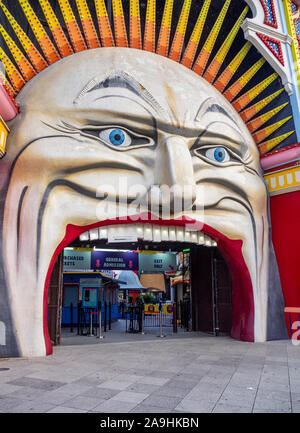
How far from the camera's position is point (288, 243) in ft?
30.1

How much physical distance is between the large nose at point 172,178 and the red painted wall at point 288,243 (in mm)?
3262

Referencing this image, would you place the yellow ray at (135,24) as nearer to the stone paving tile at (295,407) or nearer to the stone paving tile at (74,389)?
the stone paving tile at (74,389)

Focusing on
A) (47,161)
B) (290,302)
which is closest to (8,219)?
(47,161)

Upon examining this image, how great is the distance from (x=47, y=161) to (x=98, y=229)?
6.07 ft

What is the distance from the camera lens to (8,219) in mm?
6453

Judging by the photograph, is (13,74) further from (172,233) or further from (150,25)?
(172,233)

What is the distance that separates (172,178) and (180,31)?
13.6ft

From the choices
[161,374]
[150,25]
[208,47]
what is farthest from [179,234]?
[150,25]

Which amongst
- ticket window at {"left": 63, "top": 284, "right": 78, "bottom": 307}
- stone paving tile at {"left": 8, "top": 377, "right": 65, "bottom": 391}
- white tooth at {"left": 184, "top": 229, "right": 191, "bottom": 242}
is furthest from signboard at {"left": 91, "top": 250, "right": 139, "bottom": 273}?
stone paving tile at {"left": 8, "top": 377, "right": 65, "bottom": 391}

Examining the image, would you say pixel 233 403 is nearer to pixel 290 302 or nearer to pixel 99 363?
pixel 99 363

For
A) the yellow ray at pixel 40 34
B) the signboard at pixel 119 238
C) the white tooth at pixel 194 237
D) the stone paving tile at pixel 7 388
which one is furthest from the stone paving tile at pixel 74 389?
the yellow ray at pixel 40 34

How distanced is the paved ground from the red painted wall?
186 centimetres

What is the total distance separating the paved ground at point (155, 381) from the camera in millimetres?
3475

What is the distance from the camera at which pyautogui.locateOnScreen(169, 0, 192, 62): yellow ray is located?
8609 mm
